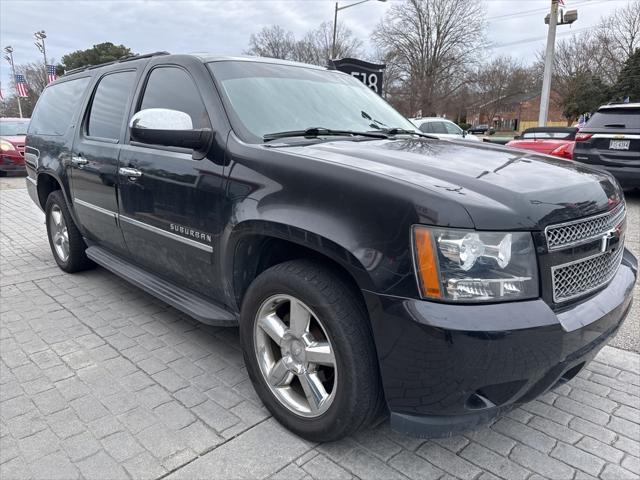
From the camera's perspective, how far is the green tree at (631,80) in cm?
3306

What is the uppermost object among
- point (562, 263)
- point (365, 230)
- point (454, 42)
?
point (454, 42)

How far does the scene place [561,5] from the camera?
1612 centimetres

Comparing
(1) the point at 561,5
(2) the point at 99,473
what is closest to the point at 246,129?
(2) the point at 99,473

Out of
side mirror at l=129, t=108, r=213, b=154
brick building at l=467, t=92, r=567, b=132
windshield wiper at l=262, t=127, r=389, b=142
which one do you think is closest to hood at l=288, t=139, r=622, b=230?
windshield wiper at l=262, t=127, r=389, b=142

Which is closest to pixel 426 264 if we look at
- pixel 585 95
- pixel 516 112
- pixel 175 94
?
pixel 175 94

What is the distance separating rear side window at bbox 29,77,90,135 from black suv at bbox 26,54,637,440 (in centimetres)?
129

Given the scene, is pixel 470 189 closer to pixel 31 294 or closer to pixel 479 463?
pixel 479 463

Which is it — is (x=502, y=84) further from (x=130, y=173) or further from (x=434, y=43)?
(x=130, y=173)

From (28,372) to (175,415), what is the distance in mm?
1156

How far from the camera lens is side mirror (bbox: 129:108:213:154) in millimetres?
2537

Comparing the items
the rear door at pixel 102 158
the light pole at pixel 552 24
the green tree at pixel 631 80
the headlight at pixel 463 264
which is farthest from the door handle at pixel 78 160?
the green tree at pixel 631 80

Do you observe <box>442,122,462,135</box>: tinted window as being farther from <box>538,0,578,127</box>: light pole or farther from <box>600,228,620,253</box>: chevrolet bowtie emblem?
<box>600,228,620,253</box>: chevrolet bowtie emblem

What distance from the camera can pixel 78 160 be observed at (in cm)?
397

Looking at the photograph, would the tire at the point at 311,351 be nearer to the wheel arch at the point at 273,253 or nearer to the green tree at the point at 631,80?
the wheel arch at the point at 273,253
